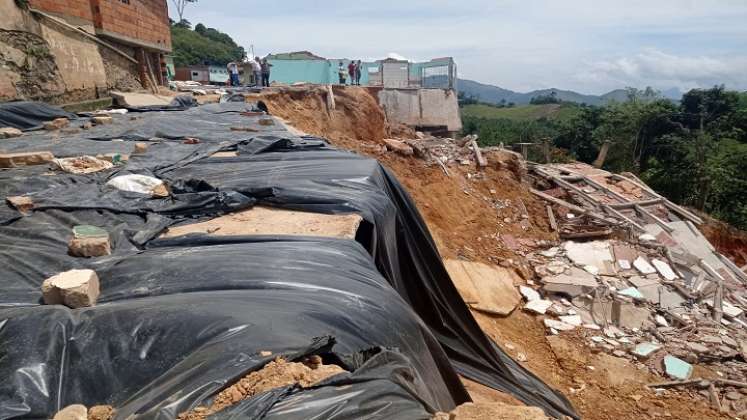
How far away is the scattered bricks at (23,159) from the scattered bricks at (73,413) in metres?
3.85

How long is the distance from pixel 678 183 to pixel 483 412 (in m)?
21.0

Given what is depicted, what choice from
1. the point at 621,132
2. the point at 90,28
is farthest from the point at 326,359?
the point at 621,132

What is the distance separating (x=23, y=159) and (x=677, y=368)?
8142 mm

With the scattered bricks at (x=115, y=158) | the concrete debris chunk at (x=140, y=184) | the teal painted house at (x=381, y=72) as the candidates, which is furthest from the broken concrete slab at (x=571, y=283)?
the teal painted house at (x=381, y=72)

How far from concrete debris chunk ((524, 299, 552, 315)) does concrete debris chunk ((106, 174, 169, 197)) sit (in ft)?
18.9

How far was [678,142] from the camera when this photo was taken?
21297mm

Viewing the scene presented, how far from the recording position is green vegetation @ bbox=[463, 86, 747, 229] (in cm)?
1736

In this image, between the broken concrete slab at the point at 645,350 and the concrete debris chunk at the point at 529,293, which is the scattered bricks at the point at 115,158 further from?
the broken concrete slab at the point at 645,350

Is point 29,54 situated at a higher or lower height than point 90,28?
lower

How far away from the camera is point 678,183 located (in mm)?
18297

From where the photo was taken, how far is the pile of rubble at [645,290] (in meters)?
6.06

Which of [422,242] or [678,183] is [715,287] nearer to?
[422,242]

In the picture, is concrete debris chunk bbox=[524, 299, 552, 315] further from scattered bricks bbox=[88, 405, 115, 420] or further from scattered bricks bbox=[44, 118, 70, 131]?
scattered bricks bbox=[44, 118, 70, 131]

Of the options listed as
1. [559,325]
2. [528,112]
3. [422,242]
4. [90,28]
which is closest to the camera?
[422,242]
